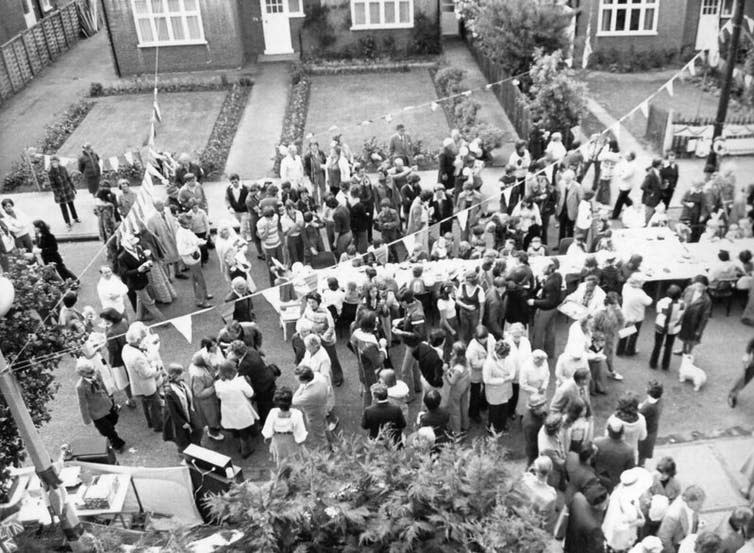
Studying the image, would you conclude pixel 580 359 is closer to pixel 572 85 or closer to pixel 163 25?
pixel 572 85

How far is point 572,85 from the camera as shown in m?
16.2

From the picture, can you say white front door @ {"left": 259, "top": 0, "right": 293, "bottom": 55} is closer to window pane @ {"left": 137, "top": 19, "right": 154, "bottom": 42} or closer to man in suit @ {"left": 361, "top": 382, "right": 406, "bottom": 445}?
window pane @ {"left": 137, "top": 19, "right": 154, "bottom": 42}

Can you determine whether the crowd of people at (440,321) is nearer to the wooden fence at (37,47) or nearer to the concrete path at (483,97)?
the concrete path at (483,97)

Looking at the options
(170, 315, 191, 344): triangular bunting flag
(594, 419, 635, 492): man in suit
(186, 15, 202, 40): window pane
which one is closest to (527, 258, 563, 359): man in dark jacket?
(594, 419, 635, 492): man in suit

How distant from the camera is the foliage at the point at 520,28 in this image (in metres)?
19.5

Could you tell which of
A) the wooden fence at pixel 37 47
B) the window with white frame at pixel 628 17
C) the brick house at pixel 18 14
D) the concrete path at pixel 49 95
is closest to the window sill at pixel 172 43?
the concrete path at pixel 49 95

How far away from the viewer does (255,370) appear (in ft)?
30.0

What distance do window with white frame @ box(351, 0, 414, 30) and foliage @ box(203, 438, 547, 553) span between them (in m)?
22.9

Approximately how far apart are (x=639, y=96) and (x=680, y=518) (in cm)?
1815

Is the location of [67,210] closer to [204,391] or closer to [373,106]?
[204,391]

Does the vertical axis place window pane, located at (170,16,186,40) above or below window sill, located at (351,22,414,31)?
above

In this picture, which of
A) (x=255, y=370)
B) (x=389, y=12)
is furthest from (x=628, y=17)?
(x=255, y=370)

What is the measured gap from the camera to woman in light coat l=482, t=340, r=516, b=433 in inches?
341

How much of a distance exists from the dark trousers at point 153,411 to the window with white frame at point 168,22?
734 inches
